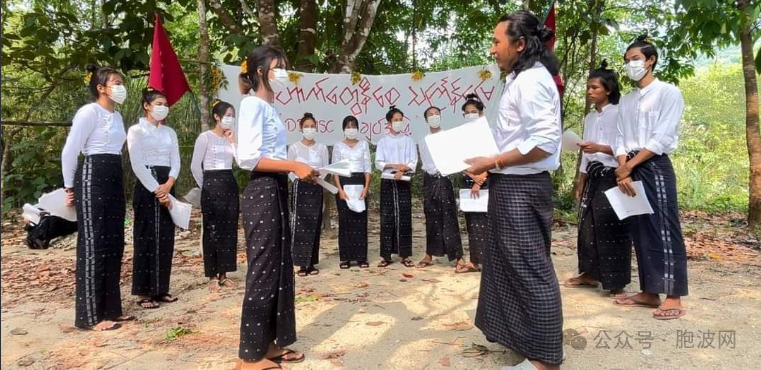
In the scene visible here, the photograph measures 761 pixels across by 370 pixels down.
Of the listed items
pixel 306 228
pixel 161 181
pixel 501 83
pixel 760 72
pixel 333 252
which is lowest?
pixel 333 252

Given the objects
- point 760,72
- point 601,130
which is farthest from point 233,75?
point 760,72

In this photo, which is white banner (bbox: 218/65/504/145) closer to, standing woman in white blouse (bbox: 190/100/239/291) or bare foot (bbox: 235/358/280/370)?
standing woman in white blouse (bbox: 190/100/239/291)

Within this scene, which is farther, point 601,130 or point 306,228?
point 306,228

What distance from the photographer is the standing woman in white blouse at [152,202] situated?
3770 mm

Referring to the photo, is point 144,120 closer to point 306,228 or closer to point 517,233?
point 306,228

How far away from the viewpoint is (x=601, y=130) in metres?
3.84

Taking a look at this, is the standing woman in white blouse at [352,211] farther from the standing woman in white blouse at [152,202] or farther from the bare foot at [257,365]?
the bare foot at [257,365]

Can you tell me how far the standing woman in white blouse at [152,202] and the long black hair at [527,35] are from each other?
2681 mm

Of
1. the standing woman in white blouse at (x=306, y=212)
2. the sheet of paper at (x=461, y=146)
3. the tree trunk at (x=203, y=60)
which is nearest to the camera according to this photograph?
the sheet of paper at (x=461, y=146)

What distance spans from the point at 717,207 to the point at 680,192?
1316 mm

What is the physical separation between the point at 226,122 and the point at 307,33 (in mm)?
2329

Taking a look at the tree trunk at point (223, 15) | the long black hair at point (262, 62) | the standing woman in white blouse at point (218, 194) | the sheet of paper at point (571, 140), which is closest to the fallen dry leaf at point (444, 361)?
the long black hair at point (262, 62)

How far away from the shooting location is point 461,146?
252 cm

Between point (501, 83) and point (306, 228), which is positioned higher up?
point (501, 83)
